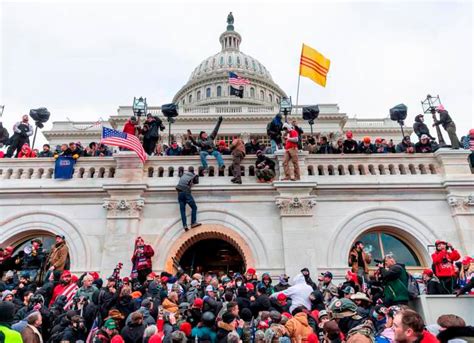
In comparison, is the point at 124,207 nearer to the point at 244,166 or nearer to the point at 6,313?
the point at 244,166

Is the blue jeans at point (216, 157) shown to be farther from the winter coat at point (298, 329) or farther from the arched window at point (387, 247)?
the winter coat at point (298, 329)

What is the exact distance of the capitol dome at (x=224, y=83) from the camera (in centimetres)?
8225

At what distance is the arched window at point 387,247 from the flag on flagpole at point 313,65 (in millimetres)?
11234

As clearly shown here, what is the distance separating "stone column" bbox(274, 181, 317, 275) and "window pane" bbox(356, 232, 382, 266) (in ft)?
6.96

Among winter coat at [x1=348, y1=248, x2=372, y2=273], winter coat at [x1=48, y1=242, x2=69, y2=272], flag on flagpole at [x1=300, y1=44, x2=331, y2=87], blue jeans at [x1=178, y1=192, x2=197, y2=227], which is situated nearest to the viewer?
winter coat at [x1=48, y1=242, x2=69, y2=272]

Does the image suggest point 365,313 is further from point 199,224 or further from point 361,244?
point 199,224

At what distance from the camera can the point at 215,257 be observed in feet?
45.4

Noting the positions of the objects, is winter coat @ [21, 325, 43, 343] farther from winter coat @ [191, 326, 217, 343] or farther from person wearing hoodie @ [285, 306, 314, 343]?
person wearing hoodie @ [285, 306, 314, 343]

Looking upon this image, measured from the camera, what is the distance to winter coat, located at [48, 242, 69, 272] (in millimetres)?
11289

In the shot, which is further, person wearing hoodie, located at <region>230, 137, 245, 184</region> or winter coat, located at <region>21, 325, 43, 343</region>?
person wearing hoodie, located at <region>230, 137, 245, 184</region>

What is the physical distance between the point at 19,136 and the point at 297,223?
12.4 metres

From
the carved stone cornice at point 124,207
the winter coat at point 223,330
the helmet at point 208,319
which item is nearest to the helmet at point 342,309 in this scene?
the winter coat at point 223,330

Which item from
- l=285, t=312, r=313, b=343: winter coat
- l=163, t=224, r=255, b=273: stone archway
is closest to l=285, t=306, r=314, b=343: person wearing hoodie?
l=285, t=312, r=313, b=343: winter coat

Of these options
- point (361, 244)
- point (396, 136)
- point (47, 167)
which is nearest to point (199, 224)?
point (361, 244)
